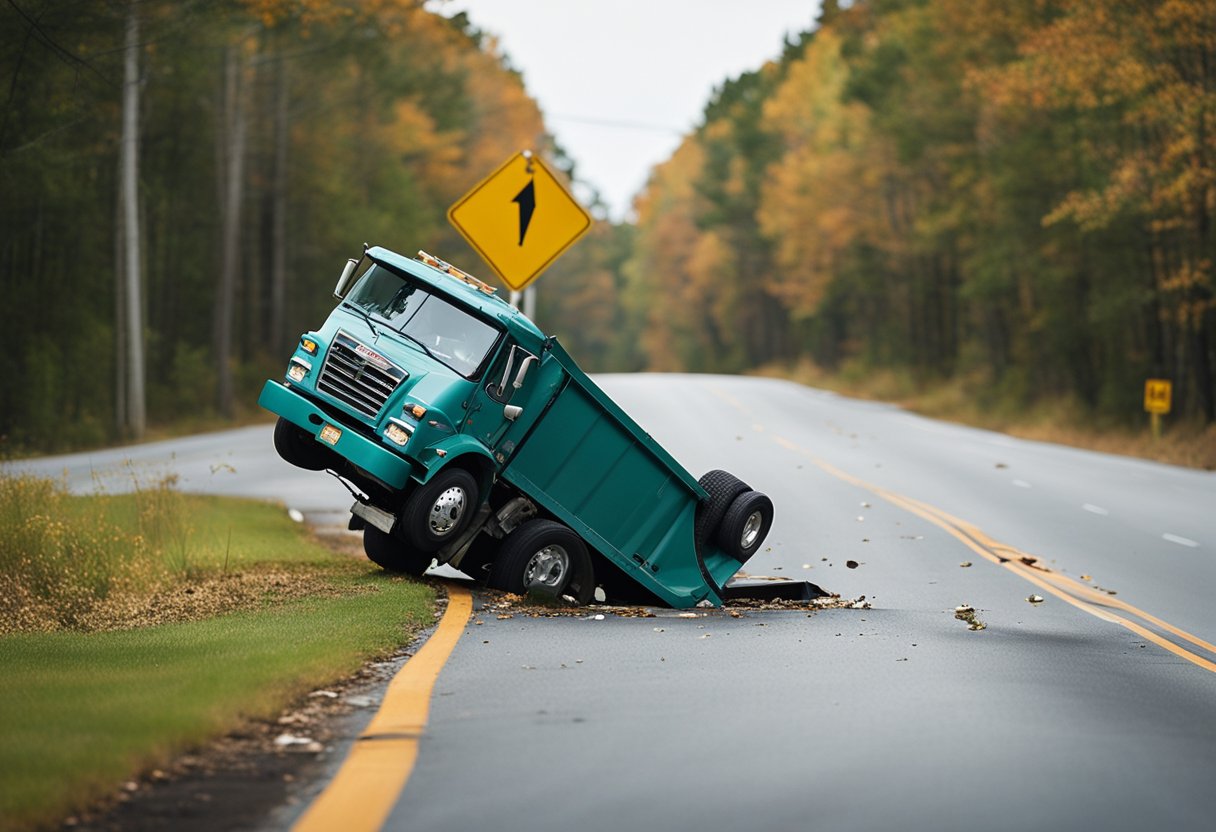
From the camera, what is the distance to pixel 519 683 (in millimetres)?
7930

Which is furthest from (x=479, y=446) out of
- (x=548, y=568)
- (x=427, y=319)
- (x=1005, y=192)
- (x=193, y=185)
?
(x=193, y=185)

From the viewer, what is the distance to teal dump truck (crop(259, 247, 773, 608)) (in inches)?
463

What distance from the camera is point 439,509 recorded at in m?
11.7

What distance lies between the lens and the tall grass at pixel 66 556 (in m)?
11.0

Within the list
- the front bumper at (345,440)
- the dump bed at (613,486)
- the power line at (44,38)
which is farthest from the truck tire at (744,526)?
the power line at (44,38)

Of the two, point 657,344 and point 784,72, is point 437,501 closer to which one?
point 784,72

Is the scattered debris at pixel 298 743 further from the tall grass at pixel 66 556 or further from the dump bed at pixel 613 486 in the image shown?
the dump bed at pixel 613 486

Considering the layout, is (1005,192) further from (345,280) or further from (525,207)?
(345,280)

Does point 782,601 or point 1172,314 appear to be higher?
point 1172,314

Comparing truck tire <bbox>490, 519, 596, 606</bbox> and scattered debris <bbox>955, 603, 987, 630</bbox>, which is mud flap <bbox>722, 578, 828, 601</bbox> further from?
truck tire <bbox>490, 519, 596, 606</bbox>

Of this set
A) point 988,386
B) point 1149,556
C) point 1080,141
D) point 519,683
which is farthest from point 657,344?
point 519,683

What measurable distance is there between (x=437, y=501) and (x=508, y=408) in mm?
934

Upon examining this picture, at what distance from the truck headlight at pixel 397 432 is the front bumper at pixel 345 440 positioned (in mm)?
104

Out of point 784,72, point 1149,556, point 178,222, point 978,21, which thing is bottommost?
point 1149,556
